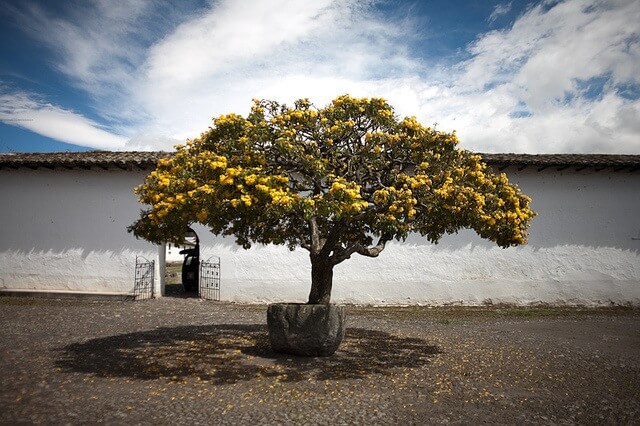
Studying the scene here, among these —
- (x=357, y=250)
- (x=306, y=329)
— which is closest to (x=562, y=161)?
(x=357, y=250)

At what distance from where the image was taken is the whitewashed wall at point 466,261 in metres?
14.4

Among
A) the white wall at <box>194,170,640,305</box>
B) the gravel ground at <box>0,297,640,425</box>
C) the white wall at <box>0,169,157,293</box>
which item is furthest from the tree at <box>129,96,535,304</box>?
the white wall at <box>0,169,157,293</box>

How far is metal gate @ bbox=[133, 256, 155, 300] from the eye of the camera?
14.8 meters

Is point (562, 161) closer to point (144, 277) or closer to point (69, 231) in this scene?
point (144, 277)

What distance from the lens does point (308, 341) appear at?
718cm

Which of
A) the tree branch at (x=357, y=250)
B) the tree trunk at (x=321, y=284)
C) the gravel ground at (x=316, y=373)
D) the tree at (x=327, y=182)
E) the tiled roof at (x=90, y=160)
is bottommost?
the gravel ground at (x=316, y=373)

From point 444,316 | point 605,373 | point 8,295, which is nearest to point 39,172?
point 8,295

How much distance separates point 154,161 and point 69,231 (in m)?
4.38

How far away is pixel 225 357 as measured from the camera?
7277 millimetres

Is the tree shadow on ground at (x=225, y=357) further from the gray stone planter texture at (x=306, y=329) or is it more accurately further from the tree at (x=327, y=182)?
the tree at (x=327, y=182)

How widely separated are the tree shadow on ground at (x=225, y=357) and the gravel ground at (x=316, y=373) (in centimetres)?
3

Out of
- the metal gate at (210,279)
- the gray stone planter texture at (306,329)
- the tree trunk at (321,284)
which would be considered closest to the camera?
the gray stone planter texture at (306,329)

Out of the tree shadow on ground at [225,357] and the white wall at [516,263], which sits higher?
the white wall at [516,263]

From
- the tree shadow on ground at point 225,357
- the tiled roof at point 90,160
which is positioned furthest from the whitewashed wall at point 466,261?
the tree shadow on ground at point 225,357
